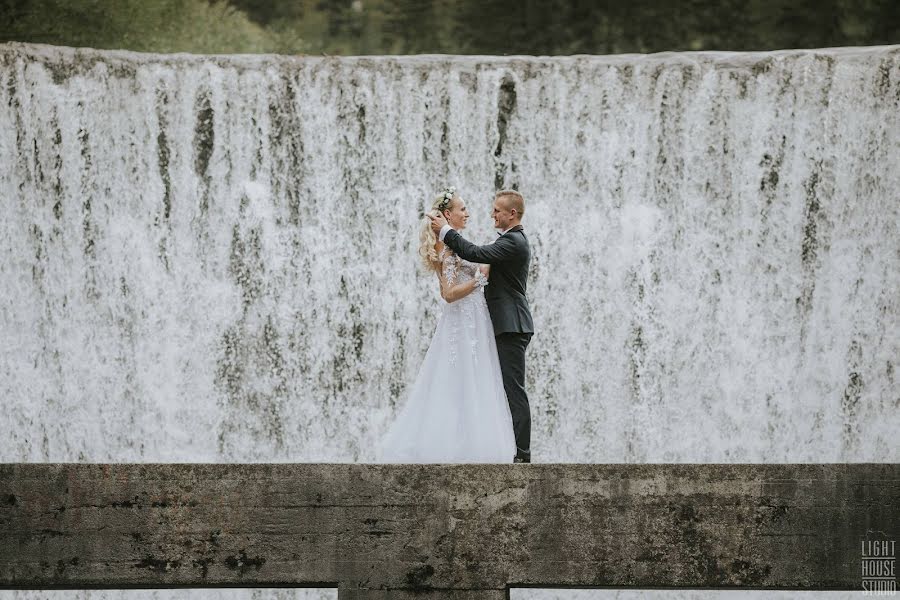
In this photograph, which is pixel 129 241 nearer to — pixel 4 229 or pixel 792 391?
pixel 4 229

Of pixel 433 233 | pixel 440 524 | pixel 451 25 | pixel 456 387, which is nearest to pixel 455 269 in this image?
pixel 433 233

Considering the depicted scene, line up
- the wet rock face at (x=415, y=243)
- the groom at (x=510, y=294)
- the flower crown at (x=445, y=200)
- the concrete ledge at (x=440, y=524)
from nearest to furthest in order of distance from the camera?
1. the concrete ledge at (x=440, y=524)
2. the groom at (x=510, y=294)
3. the flower crown at (x=445, y=200)
4. the wet rock face at (x=415, y=243)

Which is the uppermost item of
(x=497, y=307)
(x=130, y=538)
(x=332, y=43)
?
(x=332, y=43)

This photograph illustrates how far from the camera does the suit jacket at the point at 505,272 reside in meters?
7.20

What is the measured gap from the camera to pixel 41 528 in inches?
255

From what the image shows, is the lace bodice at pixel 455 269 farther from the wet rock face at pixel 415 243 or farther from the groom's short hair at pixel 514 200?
the wet rock face at pixel 415 243

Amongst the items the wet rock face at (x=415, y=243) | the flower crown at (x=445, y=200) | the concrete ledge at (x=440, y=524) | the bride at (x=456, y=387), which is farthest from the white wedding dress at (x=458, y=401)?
the wet rock face at (x=415, y=243)

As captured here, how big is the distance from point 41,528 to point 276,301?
20.9 ft

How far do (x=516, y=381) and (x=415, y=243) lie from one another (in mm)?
5572

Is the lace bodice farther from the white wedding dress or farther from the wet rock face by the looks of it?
the wet rock face

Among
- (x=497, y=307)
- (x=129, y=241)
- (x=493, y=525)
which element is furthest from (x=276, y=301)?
(x=493, y=525)

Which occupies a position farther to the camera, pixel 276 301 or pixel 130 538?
pixel 276 301

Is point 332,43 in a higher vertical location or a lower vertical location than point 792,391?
higher

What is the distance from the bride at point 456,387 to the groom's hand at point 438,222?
5cm
